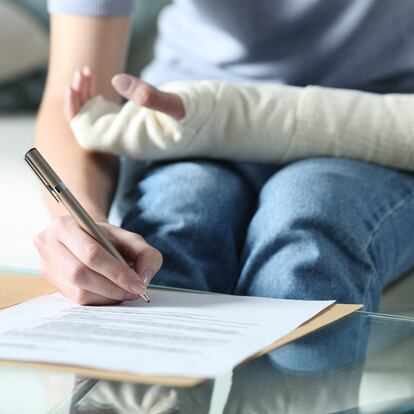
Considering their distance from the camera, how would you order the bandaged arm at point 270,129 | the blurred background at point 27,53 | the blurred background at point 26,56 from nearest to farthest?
the bandaged arm at point 270,129 → the blurred background at point 26,56 → the blurred background at point 27,53

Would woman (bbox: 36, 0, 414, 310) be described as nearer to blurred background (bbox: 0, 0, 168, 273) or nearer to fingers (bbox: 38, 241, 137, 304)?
fingers (bbox: 38, 241, 137, 304)

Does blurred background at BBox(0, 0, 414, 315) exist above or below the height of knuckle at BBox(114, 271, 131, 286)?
below

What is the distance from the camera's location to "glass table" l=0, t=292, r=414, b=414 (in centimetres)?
51

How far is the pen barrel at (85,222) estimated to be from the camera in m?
0.70

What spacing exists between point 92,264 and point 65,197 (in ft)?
0.18

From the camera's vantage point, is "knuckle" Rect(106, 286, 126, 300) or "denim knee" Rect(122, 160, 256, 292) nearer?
"knuckle" Rect(106, 286, 126, 300)

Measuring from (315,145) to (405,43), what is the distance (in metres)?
0.20

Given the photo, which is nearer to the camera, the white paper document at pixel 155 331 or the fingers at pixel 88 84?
the white paper document at pixel 155 331

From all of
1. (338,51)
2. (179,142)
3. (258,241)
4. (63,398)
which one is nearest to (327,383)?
(63,398)

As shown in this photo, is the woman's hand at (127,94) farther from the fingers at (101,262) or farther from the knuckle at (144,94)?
the fingers at (101,262)

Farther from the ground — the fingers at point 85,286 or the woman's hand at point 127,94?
the woman's hand at point 127,94

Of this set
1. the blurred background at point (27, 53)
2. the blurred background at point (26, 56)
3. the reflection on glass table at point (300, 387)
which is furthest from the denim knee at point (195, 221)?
the blurred background at point (27, 53)

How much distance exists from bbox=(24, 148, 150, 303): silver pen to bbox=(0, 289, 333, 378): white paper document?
1.9 inches

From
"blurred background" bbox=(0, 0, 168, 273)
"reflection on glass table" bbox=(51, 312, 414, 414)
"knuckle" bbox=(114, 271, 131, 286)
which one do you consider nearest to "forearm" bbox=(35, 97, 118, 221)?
"knuckle" bbox=(114, 271, 131, 286)
